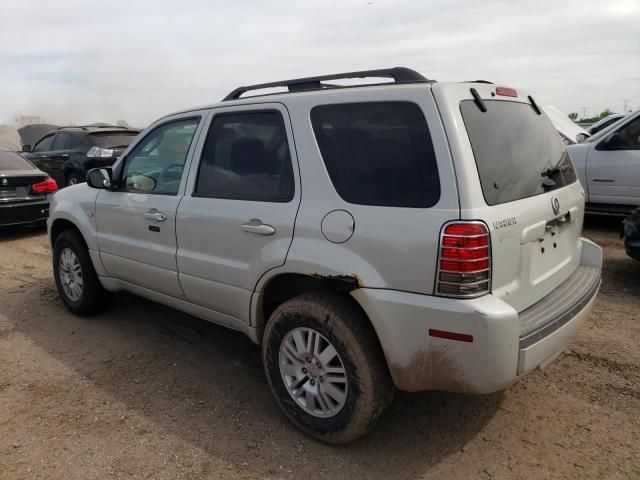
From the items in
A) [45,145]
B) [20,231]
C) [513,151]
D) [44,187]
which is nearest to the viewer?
[513,151]

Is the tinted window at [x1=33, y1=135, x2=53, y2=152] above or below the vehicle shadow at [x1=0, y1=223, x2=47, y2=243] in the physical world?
above

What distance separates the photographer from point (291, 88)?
3.25 metres

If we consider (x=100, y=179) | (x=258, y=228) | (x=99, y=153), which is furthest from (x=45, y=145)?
(x=258, y=228)

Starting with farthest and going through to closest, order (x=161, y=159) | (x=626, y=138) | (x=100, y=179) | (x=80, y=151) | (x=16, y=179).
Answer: (x=80, y=151)
(x=16, y=179)
(x=626, y=138)
(x=100, y=179)
(x=161, y=159)

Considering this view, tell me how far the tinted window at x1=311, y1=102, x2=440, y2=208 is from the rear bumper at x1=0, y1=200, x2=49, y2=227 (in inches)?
276

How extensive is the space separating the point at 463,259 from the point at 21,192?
8052 millimetres

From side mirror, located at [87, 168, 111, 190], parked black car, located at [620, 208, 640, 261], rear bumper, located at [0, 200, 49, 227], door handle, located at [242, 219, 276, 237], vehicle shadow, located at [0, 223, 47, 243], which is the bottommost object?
vehicle shadow, located at [0, 223, 47, 243]

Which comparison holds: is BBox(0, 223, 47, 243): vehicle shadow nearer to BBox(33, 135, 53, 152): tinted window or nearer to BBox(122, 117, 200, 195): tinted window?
BBox(33, 135, 53, 152): tinted window

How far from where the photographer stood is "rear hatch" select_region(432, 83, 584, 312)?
2.35 metres

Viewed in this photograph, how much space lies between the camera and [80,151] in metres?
11.0

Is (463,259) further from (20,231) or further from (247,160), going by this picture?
(20,231)

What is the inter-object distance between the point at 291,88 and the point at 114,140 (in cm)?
907

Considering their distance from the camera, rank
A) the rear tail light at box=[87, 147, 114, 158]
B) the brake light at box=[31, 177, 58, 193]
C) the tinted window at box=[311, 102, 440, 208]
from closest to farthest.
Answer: the tinted window at box=[311, 102, 440, 208] → the brake light at box=[31, 177, 58, 193] → the rear tail light at box=[87, 147, 114, 158]

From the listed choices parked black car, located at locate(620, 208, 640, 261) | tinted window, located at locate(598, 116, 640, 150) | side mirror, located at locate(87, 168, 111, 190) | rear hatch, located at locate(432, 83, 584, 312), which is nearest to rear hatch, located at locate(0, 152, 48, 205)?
side mirror, located at locate(87, 168, 111, 190)
